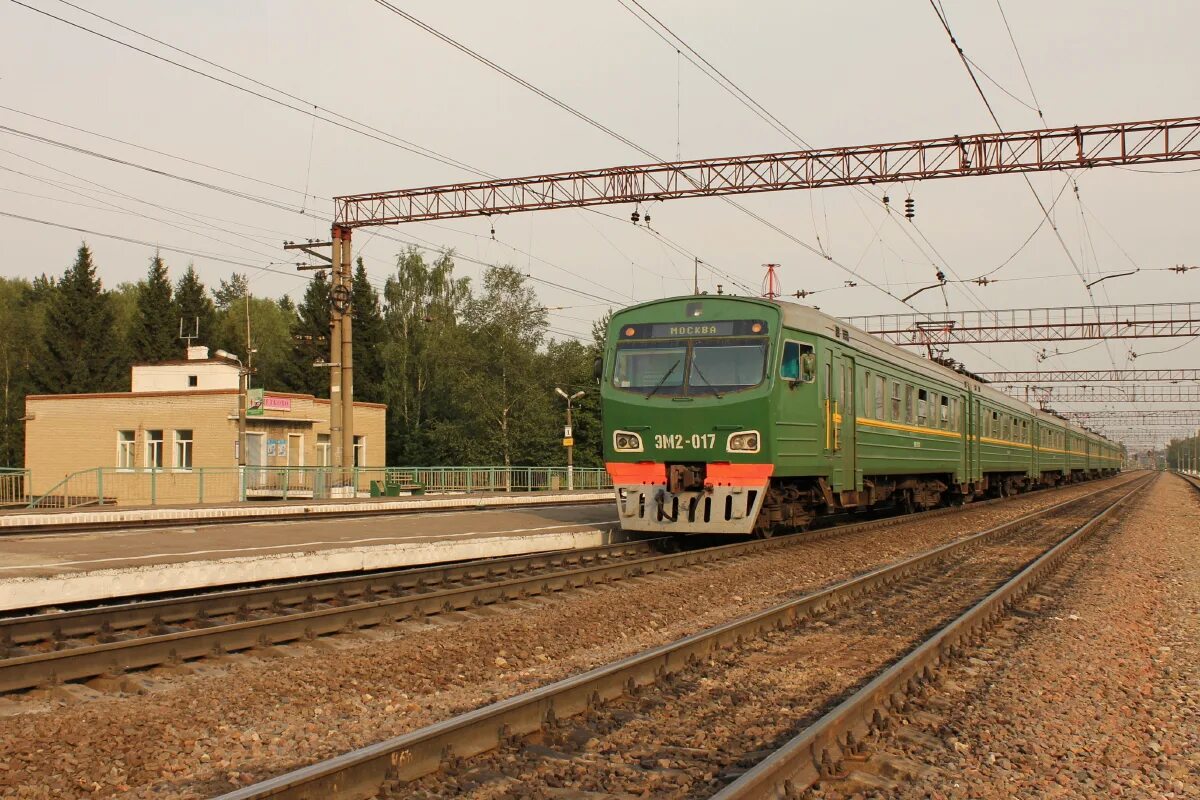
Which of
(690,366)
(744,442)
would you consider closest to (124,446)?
(690,366)

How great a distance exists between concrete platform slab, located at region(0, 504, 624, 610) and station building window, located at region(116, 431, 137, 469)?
26282 mm

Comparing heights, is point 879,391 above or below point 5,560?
above

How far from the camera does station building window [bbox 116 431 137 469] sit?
142 feet

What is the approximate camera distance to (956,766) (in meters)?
5.15

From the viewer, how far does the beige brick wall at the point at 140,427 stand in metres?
41.3

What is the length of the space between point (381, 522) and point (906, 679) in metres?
14.6

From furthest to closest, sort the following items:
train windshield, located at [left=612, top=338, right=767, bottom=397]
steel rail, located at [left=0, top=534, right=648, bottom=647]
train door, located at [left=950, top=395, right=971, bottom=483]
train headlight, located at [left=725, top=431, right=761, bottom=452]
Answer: train door, located at [left=950, top=395, right=971, bottom=483] → train windshield, located at [left=612, top=338, right=767, bottom=397] → train headlight, located at [left=725, top=431, right=761, bottom=452] → steel rail, located at [left=0, top=534, right=648, bottom=647]

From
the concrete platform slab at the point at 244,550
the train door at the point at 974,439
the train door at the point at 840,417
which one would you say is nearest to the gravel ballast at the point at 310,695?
the concrete platform slab at the point at 244,550

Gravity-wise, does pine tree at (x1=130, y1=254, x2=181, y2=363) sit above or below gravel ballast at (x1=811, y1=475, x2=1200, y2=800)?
above

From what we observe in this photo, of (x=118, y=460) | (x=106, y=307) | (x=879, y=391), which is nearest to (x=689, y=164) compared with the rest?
(x=879, y=391)

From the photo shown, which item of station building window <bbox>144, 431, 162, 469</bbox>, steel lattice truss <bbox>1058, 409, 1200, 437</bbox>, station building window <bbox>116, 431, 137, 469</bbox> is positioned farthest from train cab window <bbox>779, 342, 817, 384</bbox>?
steel lattice truss <bbox>1058, 409, 1200, 437</bbox>

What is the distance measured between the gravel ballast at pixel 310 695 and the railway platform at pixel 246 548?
125 inches

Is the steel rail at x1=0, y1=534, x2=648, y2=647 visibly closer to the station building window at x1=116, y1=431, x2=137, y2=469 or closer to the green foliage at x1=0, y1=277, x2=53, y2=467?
the station building window at x1=116, y1=431, x2=137, y2=469

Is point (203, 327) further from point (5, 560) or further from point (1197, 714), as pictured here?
point (1197, 714)
